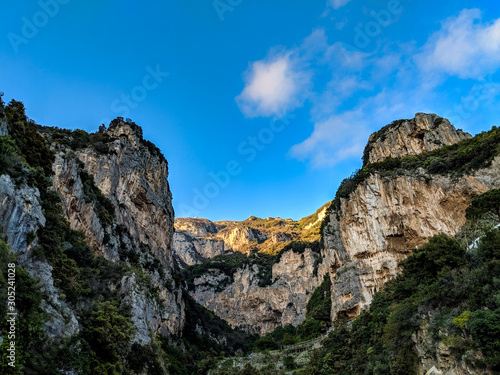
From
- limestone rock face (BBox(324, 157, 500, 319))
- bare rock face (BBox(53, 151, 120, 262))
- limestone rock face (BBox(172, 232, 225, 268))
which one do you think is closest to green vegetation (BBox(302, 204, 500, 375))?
limestone rock face (BBox(324, 157, 500, 319))

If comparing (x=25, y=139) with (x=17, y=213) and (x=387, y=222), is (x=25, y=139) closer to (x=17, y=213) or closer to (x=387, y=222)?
(x=17, y=213)

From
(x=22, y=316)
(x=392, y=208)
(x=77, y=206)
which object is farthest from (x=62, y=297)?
(x=392, y=208)

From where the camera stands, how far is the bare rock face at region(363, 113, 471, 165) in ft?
170

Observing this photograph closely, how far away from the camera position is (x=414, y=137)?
55688 millimetres

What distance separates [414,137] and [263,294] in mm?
56804

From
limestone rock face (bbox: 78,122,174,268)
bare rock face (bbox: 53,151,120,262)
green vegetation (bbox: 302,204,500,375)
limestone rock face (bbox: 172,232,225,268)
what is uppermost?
limestone rock face (bbox: 172,232,225,268)

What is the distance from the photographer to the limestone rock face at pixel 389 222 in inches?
1507

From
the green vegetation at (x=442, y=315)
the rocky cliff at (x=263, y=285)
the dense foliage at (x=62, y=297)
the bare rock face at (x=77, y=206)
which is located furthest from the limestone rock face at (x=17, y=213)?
the rocky cliff at (x=263, y=285)

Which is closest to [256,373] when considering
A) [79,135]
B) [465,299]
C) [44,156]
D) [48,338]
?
[465,299]

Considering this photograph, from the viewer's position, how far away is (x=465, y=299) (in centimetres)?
1575

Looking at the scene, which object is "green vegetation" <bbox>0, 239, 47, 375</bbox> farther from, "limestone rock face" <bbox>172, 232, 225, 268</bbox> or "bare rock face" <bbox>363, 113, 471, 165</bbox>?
"limestone rock face" <bbox>172, 232, 225, 268</bbox>

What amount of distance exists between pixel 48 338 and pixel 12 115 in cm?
1457

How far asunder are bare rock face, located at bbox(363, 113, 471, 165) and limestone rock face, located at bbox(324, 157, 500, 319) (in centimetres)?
1445

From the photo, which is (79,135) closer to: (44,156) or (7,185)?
(44,156)
